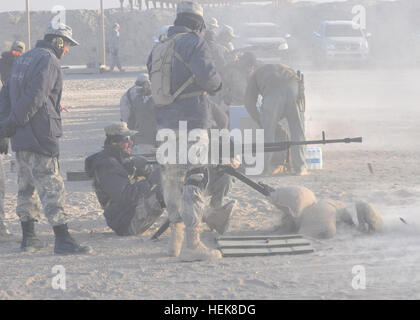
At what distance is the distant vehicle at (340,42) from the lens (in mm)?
28641

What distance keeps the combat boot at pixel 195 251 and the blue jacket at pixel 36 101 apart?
1283mm

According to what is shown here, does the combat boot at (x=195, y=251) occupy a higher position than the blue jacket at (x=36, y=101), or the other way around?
the blue jacket at (x=36, y=101)

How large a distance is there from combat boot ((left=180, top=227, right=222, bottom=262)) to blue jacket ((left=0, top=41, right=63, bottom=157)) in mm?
1283

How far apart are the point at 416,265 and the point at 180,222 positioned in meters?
1.85

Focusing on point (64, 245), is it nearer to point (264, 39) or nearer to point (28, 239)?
point (28, 239)

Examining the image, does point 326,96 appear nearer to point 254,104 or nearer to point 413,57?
point 254,104

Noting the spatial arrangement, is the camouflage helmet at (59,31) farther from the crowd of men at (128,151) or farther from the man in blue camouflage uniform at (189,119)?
the man in blue camouflage uniform at (189,119)

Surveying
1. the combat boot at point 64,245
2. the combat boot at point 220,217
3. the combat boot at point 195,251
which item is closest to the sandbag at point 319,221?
the combat boot at point 220,217

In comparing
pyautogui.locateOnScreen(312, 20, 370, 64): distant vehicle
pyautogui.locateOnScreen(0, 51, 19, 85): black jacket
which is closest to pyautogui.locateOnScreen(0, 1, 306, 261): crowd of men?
pyautogui.locateOnScreen(0, 51, 19, 85): black jacket

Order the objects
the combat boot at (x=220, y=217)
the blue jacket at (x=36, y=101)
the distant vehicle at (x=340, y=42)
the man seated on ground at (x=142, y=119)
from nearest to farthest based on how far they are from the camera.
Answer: the blue jacket at (x=36, y=101)
the combat boot at (x=220, y=217)
the man seated on ground at (x=142, y=119)
the distant vehicle at (x=340, y=42)

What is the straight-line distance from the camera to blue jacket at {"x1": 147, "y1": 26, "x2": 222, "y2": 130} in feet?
18.3

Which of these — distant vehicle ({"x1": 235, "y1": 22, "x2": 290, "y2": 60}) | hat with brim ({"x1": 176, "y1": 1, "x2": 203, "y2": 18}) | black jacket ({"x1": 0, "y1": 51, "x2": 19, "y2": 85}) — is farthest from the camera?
distant vehicle ({"x1": 235, "y1": 22, "x2": 290, "y2": 60})

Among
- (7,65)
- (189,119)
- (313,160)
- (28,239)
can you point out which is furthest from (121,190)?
(7,65)

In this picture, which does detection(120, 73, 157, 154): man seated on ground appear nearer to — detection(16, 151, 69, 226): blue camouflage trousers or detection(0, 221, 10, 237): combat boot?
detection(0, 221, 10, 237): combat boot
